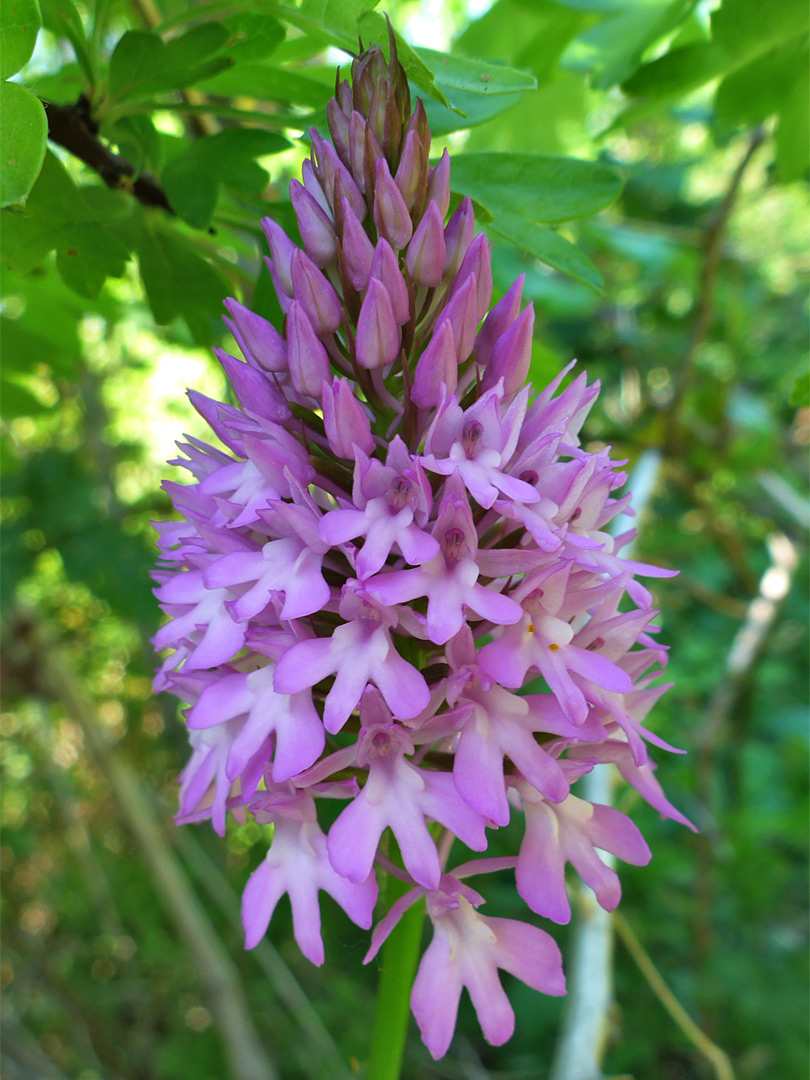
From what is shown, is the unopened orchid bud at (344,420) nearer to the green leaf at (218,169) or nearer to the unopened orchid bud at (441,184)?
the unopened orchid bud at (441,184)

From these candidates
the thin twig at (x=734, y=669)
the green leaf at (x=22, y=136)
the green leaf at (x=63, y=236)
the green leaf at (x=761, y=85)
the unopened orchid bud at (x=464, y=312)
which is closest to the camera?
the green leaf at (x=22, y=136)

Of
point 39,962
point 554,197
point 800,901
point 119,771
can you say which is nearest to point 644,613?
point 554,197

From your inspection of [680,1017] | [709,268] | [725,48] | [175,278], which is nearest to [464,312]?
[175,278]

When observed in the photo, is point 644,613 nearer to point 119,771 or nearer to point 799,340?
A: point 119,771

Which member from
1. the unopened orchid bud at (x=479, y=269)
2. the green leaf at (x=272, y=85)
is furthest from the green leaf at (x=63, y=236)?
the unopened orchid bud at (x=479, y=269)

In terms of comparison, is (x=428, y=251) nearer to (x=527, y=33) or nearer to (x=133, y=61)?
(x=133, y=61)

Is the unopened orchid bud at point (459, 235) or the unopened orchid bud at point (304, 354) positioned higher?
the unopened orchid bud at point (459, 235)
